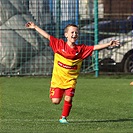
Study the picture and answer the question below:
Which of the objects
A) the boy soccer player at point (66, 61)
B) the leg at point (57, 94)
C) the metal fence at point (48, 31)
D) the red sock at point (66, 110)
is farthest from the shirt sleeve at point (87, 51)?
the metal fence at point (48, 31)

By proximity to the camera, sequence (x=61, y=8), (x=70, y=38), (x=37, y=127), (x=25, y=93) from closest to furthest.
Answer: (x=37, y=127)
(x=70, y=38)
(x=25, y=93)
(x=61, y=8)

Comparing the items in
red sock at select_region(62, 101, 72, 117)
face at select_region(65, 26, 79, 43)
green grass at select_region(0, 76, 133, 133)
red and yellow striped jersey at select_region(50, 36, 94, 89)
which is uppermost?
face at select_region(65, 26, 79, 43)

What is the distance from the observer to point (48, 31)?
17406 mm

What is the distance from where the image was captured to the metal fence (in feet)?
56.9

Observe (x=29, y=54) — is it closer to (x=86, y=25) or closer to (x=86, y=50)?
(x=86, y=25)

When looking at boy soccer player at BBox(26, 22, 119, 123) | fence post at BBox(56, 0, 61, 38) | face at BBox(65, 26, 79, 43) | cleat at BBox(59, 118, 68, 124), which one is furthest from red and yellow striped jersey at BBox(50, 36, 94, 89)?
fence post at BBox(56, 0, 61, 38)

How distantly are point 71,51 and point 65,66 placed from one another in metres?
0.23

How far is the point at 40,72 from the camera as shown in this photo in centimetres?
1756

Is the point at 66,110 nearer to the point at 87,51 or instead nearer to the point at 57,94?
the point at 57,94

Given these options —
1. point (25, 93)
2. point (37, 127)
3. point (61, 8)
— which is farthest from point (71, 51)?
point (61, 8)

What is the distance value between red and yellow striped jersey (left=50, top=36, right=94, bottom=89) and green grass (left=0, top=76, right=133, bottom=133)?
0.53 m

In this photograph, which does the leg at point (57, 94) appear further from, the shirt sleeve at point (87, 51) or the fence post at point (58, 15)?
the fence post at point (58, 15)

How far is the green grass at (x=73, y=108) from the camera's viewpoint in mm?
7578

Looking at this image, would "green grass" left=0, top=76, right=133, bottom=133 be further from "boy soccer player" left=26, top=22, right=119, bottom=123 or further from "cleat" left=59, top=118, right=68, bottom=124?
"boy soccer player" left=26, top=22, right=119, bottom=123
